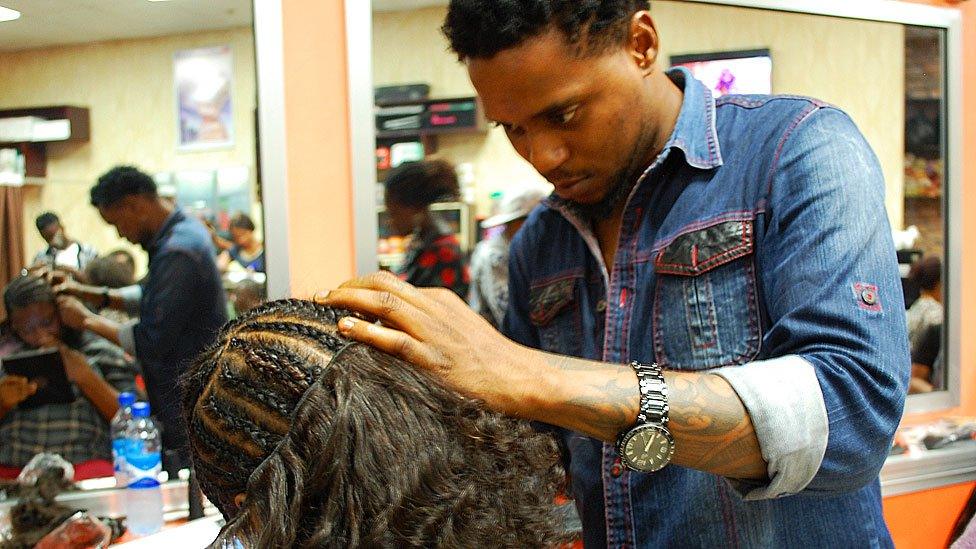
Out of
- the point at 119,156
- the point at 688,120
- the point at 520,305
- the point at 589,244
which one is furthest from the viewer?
the point at 119,156

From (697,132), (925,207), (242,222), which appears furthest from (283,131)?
(925,207)

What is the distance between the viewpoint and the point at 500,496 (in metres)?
0.91

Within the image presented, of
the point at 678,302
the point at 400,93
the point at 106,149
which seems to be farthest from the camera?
the point at 400,93

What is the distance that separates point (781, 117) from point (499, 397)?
2.35ft

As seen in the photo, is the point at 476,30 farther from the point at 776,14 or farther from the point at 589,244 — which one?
the point at 776,14

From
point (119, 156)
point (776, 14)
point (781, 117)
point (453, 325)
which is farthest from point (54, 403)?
point (776, 14)

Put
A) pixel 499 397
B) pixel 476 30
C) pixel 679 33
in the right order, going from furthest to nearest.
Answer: pixel 679 33
pixel 476 30
pixel 499 397

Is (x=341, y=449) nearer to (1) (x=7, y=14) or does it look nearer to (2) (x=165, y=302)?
(2) (x=165, y=302)

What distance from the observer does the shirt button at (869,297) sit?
112cm

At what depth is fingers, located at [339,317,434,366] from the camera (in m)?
0.87

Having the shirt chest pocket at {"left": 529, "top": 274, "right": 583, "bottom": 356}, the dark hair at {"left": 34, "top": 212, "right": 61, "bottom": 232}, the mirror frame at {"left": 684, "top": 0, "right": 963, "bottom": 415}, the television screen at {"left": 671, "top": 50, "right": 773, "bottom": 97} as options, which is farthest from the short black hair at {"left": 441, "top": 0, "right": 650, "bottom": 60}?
the mirror frame at {"left": 684, "top": 0, "right": 963, "bottom": 415}

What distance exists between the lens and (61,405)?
2148 millimetres

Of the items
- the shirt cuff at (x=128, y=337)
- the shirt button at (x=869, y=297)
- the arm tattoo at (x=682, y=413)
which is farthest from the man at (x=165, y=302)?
the shirt button at (x=869, y=297)

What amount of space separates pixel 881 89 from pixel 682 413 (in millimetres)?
2657
